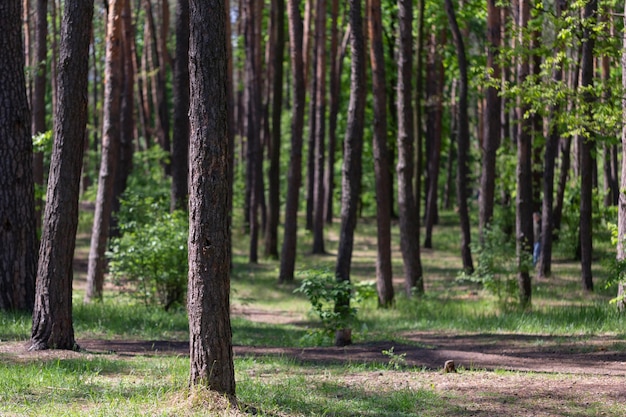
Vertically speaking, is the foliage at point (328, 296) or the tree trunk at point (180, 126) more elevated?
the tree trunk at point (180, 126)

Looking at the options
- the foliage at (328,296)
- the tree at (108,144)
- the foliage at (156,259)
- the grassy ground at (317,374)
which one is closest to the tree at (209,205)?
the grassy ground at (317,374)

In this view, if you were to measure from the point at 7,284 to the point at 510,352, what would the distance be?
7.26 meters

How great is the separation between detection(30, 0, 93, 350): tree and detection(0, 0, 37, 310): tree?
99.9 inches

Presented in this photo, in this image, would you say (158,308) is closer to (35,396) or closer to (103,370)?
(103,370)

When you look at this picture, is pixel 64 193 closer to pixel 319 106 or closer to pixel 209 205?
pixel 209 205

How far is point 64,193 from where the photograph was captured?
980cm

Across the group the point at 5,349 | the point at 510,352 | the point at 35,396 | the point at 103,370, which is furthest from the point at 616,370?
the point at 5,349

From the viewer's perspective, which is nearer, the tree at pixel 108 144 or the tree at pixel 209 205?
the tree at pixel 209 205

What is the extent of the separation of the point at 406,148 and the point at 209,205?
1208 centimetres

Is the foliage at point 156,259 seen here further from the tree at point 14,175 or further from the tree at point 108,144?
the tree at point 14,175

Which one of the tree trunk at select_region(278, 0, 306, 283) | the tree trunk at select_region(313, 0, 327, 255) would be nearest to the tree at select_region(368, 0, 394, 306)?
the tree trunk at select_region(278, 0, 306, 283)

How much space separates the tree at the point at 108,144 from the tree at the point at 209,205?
31.2 feet

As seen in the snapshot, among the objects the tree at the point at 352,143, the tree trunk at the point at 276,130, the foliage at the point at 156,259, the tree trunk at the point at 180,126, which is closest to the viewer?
the foliage at the point at 156,259

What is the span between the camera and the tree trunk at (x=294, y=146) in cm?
2272
